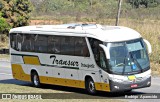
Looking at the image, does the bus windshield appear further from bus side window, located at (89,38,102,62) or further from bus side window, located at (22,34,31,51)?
bus side window, located at (22,34,31,51)

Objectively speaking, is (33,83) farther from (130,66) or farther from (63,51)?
(130,66)

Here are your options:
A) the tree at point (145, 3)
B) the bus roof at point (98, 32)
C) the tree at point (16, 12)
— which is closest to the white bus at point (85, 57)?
the bus roof at point (98, 32)

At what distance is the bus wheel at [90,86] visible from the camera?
2047cm

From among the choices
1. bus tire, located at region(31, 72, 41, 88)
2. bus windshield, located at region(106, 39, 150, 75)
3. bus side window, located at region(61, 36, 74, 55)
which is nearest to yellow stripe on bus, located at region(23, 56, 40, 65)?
bus tire, located at region(31, 72, 41, 88)

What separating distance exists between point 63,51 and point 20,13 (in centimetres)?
2775

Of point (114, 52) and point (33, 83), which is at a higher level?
point (114, 52)

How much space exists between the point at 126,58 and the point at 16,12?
3103cm

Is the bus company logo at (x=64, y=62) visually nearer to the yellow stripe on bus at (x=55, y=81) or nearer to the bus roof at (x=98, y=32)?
the yellow stripe on bus at (x=55, y=81)

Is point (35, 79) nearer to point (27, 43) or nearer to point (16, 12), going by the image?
point (27, 43)

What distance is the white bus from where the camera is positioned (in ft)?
64.2

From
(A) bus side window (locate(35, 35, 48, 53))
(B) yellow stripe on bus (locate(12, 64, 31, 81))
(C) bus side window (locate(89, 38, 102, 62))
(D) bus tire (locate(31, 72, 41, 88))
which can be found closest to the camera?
(C) bus side window (locate(89, 38, 102, 62))

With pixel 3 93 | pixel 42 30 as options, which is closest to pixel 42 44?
pixel 42 30

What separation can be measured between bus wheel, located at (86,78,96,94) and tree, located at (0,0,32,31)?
2817 centimetres

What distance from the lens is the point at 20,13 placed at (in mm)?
49219
